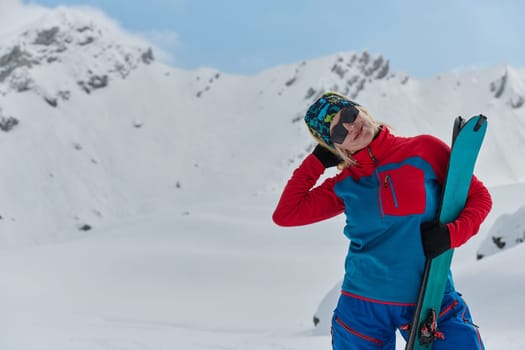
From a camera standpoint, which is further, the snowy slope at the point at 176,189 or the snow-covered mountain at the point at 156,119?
the snow-covered mountain at the point at 156,119

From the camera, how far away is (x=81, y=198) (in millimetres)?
62344

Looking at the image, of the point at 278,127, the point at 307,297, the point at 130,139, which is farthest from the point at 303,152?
the point at 307,297

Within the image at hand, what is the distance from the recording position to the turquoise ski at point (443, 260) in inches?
89.7

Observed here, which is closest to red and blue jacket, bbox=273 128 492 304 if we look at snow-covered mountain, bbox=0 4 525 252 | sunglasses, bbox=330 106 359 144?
sunglasses, bbox=330 106 359 144

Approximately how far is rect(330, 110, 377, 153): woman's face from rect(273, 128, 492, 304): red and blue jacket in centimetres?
4

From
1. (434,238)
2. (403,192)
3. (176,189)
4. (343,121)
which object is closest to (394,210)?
(403,192)

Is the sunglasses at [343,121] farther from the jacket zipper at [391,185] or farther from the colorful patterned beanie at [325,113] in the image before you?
the jacket zipper at [391,185]

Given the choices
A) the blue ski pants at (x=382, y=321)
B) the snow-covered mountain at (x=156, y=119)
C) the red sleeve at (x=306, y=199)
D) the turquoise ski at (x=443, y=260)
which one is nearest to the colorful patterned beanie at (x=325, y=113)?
the red sleeve at (x=306, y=199)

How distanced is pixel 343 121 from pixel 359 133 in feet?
0.34

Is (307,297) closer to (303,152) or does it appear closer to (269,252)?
(269,252)

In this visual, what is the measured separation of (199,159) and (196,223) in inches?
1905

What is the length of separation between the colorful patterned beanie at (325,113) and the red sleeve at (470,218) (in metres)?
0.76

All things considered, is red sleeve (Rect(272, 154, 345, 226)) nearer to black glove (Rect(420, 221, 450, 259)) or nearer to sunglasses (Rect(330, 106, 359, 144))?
sunglasses (Rect(330, 106, 359, 144))

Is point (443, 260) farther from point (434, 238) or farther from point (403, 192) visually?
point (403, 192)
